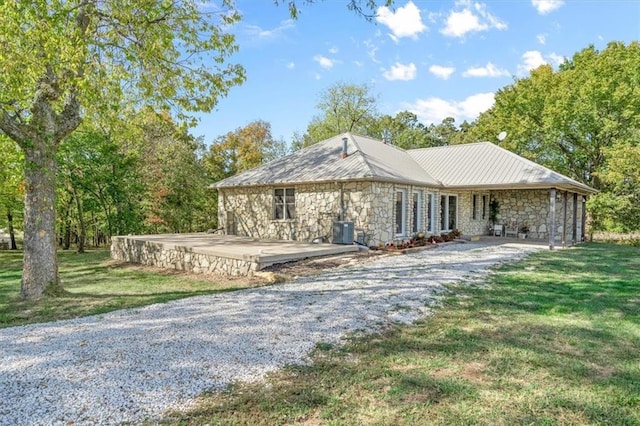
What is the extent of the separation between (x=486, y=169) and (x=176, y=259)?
12.7m

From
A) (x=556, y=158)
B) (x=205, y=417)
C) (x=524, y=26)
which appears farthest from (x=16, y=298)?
(x=556, y=158)

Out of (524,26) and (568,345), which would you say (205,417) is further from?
(524,26)

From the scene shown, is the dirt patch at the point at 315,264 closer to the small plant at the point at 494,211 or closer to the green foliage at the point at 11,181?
the green foliage at the point at 11,181

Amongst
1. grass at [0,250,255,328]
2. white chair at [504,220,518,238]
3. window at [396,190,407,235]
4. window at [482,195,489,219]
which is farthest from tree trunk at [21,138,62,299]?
white chair at [504,220,518,238]

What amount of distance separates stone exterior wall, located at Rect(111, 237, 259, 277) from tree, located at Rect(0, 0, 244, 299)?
3.56 m

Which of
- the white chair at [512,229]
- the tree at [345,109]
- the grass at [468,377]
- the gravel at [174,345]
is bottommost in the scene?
the grass at [468,377]

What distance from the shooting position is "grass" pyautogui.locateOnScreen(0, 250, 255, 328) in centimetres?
671

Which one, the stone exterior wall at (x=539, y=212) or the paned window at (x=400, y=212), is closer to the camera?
the paned window at (x=400, y=212)

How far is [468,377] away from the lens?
3486mm

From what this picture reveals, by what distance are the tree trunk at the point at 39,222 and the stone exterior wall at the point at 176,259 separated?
364cm

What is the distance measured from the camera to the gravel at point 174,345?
2986mm

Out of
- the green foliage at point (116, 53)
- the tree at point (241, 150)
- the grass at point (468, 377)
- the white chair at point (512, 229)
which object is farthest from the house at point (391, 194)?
the tree at point (241, 150)

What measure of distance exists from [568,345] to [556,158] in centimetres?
2393

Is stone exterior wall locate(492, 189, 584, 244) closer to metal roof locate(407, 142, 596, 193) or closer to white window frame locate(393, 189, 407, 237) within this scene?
metal roof locate(407, 142, 596, 193)
